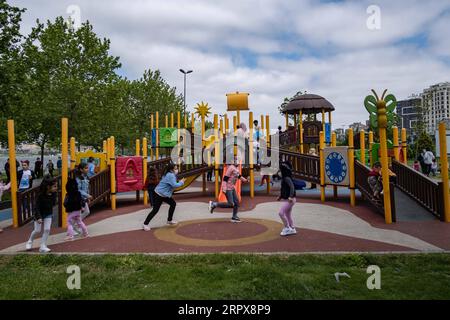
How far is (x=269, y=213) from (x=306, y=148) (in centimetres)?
1284

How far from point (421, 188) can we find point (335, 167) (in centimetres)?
316

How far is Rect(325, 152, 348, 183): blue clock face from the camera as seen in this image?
12648mm

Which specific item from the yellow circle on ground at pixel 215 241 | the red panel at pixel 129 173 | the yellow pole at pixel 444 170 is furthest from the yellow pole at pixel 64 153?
the yellow pole at pixel 444 170

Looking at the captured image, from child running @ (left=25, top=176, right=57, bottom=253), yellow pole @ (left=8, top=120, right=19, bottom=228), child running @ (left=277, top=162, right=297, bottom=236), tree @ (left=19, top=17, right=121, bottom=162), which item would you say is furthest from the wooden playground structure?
tree @ (left=19, top=17, right=121, bottom=162)

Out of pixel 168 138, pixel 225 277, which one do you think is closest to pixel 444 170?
pixel 225 277

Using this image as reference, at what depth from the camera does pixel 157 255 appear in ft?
20.2

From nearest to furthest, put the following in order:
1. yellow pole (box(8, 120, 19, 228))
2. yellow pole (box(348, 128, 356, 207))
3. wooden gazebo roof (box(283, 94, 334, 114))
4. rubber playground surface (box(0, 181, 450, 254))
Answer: rubber playground surface (box(0, 181, 450, 254)), yellow pole (box(8, 120, 19, 228)), yellow pole (box(348, 128, 356, 207)), wooden gazebo roof (box(283, 94, 334, 114))

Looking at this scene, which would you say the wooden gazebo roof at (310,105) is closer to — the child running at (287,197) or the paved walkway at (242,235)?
the paved walkway at (242,235)

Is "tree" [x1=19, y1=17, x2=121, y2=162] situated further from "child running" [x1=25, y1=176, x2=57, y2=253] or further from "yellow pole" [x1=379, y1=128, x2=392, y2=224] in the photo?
"yellow pole" [x1=379, y1=128, x2=392, y2=224]

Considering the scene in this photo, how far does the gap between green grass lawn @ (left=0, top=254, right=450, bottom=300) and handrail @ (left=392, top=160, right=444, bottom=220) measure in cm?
411

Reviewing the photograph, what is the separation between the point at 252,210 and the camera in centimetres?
1139

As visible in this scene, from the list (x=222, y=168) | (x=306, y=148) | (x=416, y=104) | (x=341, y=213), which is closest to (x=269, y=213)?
(x=341, y=213)

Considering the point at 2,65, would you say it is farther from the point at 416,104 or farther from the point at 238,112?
the point at 416,104

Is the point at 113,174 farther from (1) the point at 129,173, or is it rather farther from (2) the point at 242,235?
(2) the point at 242,235
